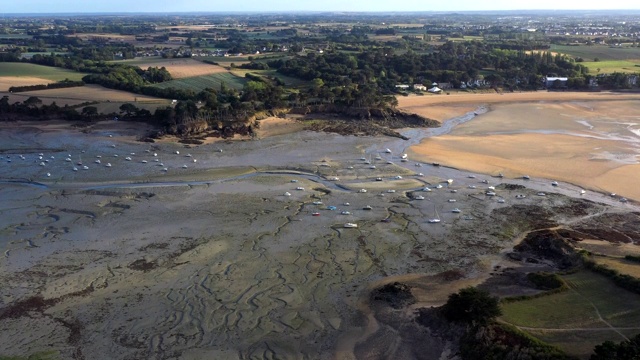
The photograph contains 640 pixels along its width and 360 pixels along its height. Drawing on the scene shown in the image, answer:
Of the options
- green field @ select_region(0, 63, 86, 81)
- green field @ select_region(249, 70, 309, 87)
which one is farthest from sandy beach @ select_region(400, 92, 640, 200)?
green field @ select_region(0, 63, 86, 81)

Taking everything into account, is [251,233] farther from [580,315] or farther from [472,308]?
[580,315]

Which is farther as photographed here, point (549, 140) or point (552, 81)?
point (552, 81)

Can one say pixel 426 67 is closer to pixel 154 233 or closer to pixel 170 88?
pixel 170 88

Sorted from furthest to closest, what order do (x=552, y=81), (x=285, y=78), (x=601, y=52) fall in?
(x=601, y=52), (x=552, y=81), (x=285, y=78)

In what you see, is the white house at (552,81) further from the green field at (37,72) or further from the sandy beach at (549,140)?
the green field at (37,72)

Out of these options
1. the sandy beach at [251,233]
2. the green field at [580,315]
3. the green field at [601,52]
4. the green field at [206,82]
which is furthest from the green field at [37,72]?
the green field at [601,52]

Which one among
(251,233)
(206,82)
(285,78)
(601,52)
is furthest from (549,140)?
(601,52)

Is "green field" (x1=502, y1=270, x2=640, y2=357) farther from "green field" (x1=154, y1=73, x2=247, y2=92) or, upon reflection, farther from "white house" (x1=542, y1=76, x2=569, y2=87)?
"white house" (x1=542, y1=76, x2=569, y2=87)
